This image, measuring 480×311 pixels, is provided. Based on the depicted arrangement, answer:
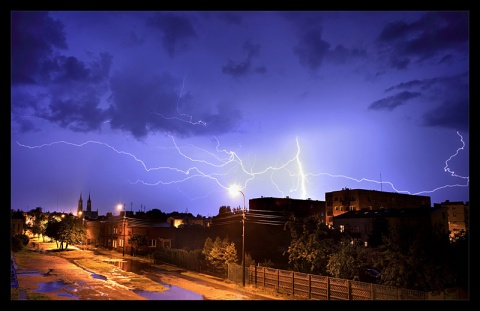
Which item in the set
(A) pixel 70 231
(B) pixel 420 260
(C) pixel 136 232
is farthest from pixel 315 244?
(A) pixel 70 231

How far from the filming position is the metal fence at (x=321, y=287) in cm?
1689

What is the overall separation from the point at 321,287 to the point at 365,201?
61.6 m

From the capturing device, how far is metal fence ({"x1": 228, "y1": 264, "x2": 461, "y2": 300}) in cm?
1689

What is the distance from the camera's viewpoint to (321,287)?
2047cm

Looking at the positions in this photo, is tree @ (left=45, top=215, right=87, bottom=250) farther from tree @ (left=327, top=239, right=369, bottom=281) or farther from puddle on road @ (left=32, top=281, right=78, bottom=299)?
tree @ (left=327, top=239, right=369, bottom=281)

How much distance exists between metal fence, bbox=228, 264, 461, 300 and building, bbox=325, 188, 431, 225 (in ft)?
183

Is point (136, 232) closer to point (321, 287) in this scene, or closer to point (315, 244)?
point (315, 244)

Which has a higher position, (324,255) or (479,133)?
(479,133)

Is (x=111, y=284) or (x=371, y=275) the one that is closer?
(x=111, y=284)
